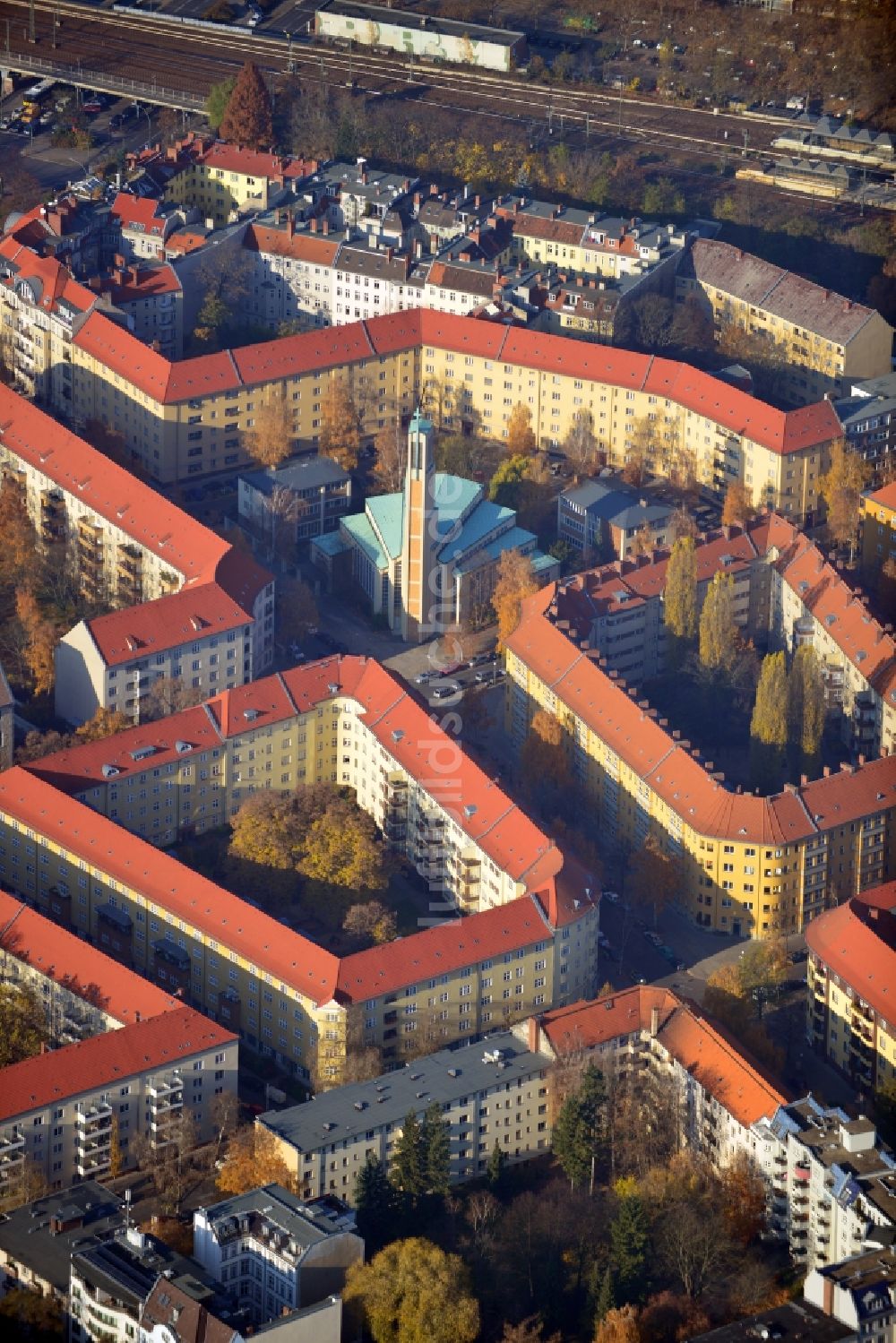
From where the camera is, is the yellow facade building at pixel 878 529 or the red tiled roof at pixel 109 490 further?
the yellow facade building at pixel 878 529

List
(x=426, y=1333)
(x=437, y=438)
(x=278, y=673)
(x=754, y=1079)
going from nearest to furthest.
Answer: (x=426, y=1333) → (x=754, y=1079) → (x=278, y=673) → (x=437, y=438)

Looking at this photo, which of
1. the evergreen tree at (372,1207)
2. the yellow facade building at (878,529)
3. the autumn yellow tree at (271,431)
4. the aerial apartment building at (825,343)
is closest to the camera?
the evergreen tree at (372,1207)

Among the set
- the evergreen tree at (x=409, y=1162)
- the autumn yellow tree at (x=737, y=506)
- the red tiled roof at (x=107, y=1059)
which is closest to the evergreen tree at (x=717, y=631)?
Result: the autumn yellow tree at (x=737, y=506)

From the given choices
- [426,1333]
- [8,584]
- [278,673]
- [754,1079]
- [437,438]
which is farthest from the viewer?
[437,438]

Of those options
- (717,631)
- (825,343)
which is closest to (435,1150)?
(717,631)

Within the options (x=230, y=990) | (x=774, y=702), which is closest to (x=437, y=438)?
(x=774, y=702)

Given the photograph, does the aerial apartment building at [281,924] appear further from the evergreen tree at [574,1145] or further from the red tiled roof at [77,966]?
the evergreen tree at [574,1145]

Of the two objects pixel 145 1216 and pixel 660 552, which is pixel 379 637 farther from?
pixel 145 1216
